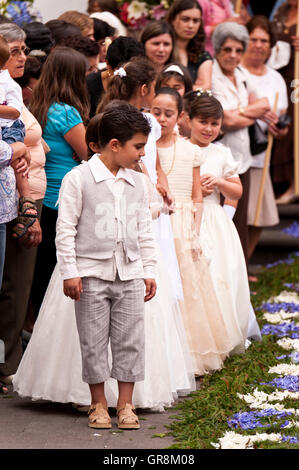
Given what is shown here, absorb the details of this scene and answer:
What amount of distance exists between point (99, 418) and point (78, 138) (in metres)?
1.97

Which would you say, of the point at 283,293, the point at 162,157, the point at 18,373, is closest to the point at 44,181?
the point at 162,157

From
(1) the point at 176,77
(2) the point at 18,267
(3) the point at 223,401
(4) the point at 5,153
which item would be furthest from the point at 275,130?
(4) the point at 5,153

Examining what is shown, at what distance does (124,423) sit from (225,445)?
0.55 metres

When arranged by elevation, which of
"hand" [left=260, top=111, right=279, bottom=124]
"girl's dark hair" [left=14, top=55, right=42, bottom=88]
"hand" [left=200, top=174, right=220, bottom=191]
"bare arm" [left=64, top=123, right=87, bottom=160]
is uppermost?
"girl's dark hair" [left=14, top=55, right=42, bottom=88]

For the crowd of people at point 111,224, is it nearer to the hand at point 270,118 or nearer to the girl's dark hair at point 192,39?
the girl's dark hair at point 192,39

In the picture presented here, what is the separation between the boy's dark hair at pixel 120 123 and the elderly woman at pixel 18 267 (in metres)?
0.90

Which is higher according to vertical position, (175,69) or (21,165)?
(175,69)

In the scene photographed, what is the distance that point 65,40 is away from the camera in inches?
284

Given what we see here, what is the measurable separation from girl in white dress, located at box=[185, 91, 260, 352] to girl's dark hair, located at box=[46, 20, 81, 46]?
3.00ft

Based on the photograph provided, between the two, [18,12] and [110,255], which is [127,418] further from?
[18,12]

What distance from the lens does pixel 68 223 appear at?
5211 mm

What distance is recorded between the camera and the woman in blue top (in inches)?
255

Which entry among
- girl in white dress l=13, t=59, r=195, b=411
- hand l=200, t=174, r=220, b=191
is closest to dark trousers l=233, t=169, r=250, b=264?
hand l=200, t=174, r=220, b=191

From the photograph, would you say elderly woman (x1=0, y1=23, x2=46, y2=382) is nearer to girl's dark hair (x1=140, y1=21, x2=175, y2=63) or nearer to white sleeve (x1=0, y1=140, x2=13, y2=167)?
white sleeve (x1=0, y1=140, x2=13, y2=167)
